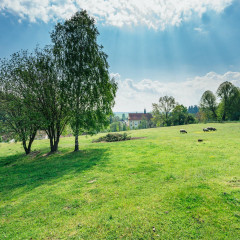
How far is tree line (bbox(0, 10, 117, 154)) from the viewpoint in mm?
17750

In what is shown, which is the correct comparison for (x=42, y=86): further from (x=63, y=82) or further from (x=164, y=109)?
(x=164, y=109)

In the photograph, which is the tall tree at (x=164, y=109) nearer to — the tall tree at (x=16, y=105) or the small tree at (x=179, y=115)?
the small tree at (x=179, y=115)

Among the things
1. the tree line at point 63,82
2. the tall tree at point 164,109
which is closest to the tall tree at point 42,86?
the tree line at point 63,82

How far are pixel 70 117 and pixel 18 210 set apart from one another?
1250 centimetres

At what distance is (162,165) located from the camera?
10.7 meters

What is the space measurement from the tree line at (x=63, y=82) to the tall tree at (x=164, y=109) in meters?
62.5


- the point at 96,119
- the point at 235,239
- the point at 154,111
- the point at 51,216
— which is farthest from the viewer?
the point at 154,111

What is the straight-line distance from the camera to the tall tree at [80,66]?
59.3 feet

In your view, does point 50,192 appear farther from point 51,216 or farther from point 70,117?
point 70,117

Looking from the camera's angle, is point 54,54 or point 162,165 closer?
point 162,165

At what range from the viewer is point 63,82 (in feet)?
58.3

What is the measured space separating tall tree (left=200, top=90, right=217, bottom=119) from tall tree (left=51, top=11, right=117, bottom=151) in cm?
7206

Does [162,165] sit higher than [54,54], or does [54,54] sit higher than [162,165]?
[54,54]

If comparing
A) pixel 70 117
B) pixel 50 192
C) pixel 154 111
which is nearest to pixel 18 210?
pixel 50 192
